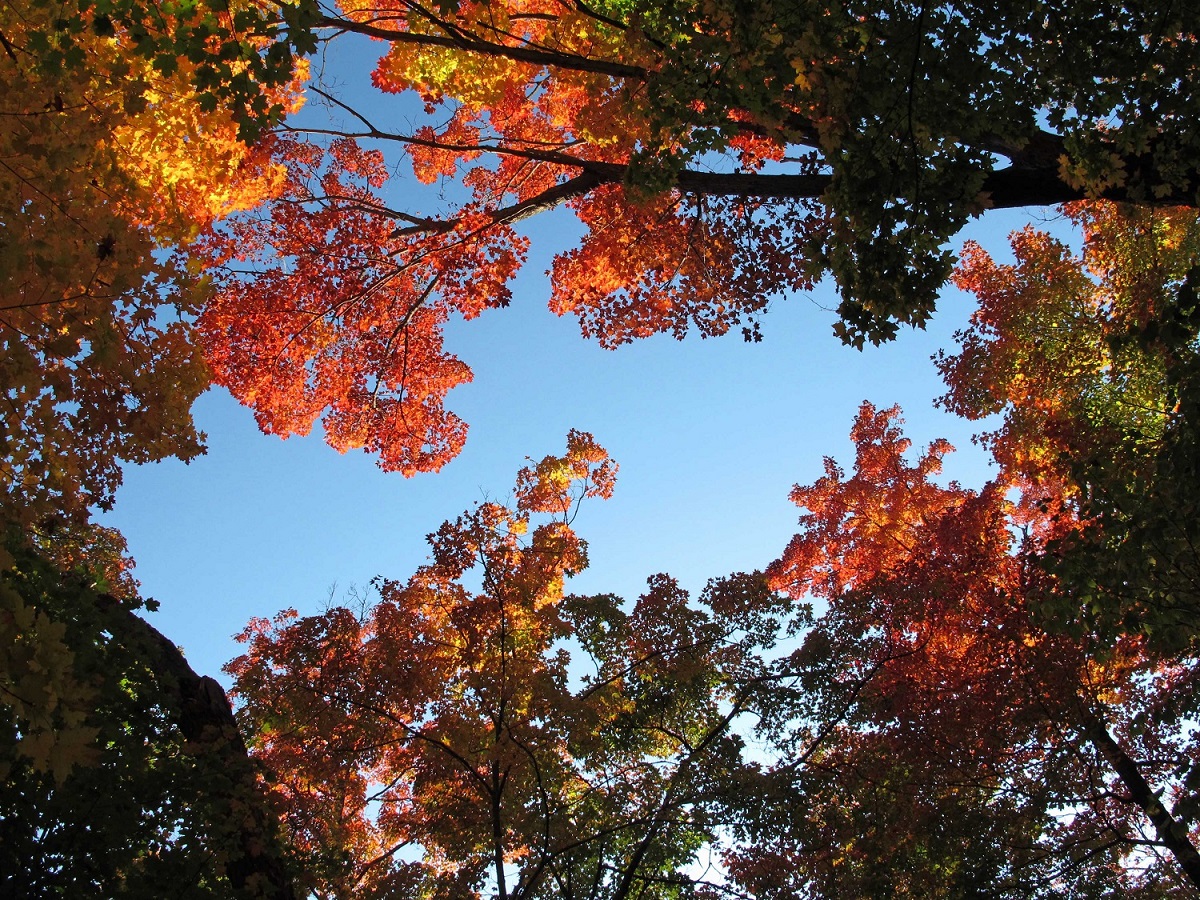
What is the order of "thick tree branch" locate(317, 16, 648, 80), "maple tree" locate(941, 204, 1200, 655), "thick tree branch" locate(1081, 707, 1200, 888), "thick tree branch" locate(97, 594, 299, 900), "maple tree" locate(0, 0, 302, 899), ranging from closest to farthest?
"maple tree" locate(0, 0, 302, 899)
"thick tree branch" locate(97, 594, 299, 900)
"thick tree branch" locate(317, 16, 648, 80)
"thick tree branch" locate(1081, 707, 1200, 888)
"maple tree" locate(941, 204, 1200, 655)

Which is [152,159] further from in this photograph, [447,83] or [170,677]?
[447,83]

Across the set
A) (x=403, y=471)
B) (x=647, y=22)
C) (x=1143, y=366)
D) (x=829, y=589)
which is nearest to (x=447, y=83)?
(x=647, y=22)

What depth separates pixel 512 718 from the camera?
8.95 m

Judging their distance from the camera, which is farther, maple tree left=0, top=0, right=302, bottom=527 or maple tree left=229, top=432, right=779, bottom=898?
maple tree left=229, top=432, right=779, bottom=898

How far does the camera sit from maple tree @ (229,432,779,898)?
8.48m

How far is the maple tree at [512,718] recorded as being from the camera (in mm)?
8477

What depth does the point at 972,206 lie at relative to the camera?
4.72m

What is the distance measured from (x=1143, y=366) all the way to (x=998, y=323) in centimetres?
223

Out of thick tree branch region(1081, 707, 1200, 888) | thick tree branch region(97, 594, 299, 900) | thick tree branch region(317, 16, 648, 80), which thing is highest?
thick tree branch region(317, 16, 648, 80)

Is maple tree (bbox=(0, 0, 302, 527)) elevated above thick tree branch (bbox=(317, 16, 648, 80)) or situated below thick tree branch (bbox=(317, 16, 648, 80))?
below

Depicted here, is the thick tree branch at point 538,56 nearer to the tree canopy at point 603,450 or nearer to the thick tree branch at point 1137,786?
the tree canopy at point 603,450

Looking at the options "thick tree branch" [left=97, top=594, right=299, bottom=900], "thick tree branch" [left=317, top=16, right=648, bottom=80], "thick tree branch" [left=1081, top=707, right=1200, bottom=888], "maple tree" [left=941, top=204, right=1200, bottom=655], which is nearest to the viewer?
"thick tree branch" [left=97, top=594, right=299, bottom=900]

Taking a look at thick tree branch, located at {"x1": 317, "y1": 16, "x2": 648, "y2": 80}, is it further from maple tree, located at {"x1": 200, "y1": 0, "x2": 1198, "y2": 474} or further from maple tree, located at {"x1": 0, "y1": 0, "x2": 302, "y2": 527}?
maple tree, located at {"x1": 0, "y1": 0, "x2": 302, "y2": 527}

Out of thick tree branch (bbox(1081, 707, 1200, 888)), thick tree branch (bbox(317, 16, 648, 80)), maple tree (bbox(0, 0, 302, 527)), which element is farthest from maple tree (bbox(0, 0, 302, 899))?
thick tree branch (bbox(1081, 707, 1200, 888))
